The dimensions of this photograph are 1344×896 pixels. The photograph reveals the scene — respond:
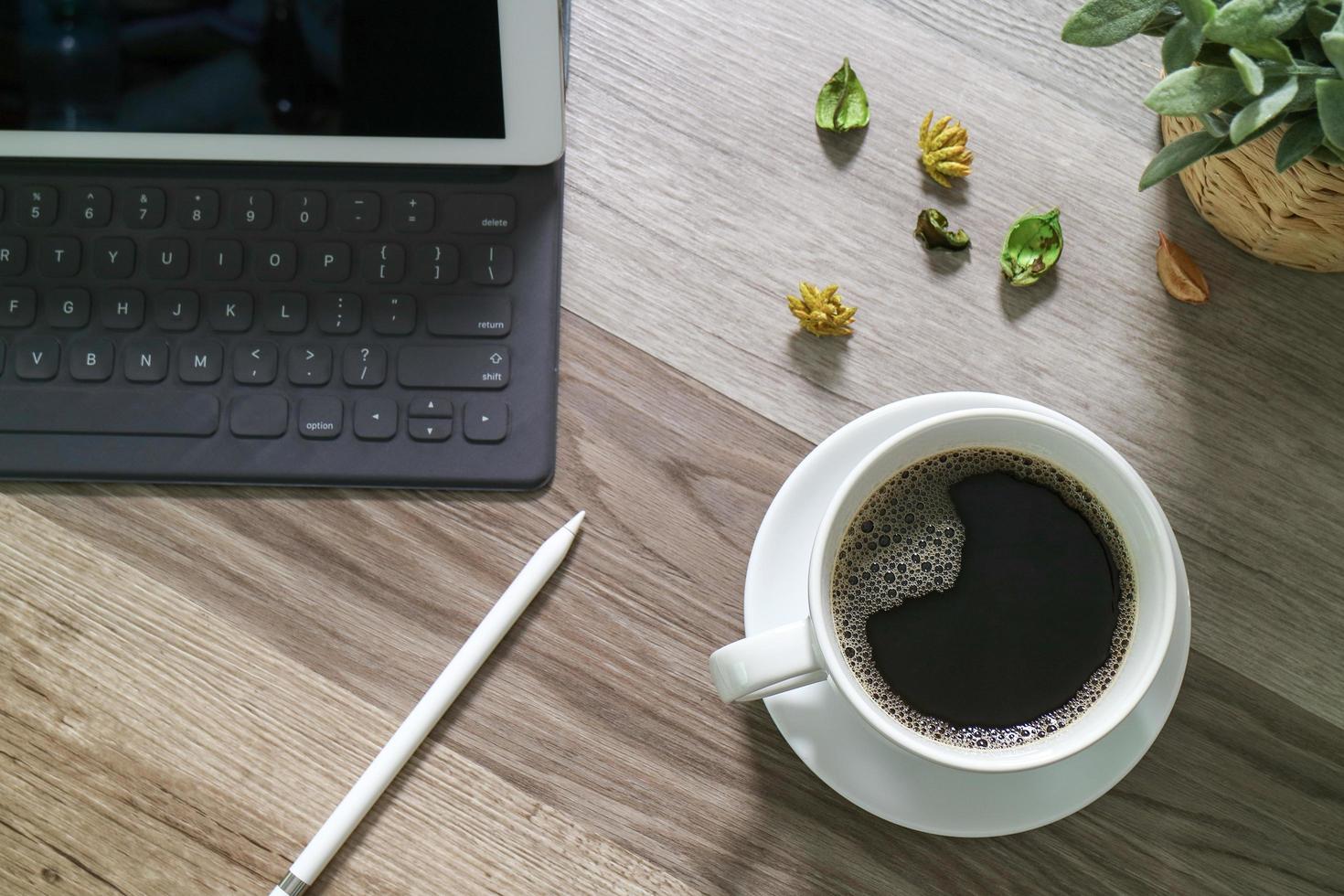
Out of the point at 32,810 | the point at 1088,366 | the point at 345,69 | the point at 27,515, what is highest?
the point at 345,69

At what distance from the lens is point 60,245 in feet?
1.91

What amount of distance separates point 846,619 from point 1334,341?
326 millimetres

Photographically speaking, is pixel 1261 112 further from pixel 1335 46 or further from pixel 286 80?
pixel 286 80

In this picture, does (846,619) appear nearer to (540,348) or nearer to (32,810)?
(540,348)

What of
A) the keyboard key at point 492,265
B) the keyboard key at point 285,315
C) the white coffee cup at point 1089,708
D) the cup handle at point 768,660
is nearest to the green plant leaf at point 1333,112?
the white coffee cup at point 1089,708

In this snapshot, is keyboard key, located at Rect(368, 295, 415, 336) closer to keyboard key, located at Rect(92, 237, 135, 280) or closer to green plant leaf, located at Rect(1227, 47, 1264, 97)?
keyboard key, located at Rect(92, 237, 135, 280)

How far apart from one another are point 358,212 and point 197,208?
3.6 inches

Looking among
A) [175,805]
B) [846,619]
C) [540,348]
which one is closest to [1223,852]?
[846,619]

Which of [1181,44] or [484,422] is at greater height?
[1181,44]

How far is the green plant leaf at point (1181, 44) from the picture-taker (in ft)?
1.41

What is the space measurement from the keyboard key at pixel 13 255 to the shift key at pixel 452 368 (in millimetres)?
222

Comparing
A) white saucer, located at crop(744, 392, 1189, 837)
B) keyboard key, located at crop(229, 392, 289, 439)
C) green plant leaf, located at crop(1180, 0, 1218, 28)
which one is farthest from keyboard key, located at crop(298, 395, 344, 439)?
green plant leaf, located at crop(1180, 0, 1218, 28)

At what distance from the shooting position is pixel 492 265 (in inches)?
23.0

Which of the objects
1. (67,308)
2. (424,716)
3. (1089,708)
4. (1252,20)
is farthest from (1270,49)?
(67,308)
